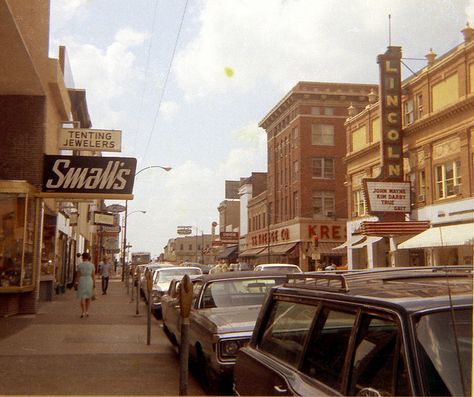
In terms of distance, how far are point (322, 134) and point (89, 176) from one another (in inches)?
1535

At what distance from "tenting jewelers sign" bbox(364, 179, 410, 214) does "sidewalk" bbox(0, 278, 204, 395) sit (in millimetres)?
18571

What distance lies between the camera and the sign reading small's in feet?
54.7

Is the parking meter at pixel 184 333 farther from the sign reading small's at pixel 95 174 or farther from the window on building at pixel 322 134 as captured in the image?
the window on building at pixel 322 134

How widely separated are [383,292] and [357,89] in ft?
169

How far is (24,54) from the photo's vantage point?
1312 cm

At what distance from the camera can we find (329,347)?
3.58 m

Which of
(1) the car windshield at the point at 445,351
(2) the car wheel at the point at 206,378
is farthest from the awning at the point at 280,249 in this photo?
(1) the car windshield at the point at 445,351

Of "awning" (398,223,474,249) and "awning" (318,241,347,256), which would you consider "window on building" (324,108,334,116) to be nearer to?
"awning" (318,241,347,256)

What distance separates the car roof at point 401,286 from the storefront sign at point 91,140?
1460 cm

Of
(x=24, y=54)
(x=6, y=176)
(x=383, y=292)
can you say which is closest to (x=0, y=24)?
(x=24, y=54)

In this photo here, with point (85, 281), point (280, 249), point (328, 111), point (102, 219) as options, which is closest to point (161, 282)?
point (85, 281)

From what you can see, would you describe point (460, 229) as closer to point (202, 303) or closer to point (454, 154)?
point (454, 154)

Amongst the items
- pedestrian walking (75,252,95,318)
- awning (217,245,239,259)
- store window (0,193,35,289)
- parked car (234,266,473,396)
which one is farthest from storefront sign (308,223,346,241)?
parked car (234,266,473,396)

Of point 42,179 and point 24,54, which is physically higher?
point 24,54
